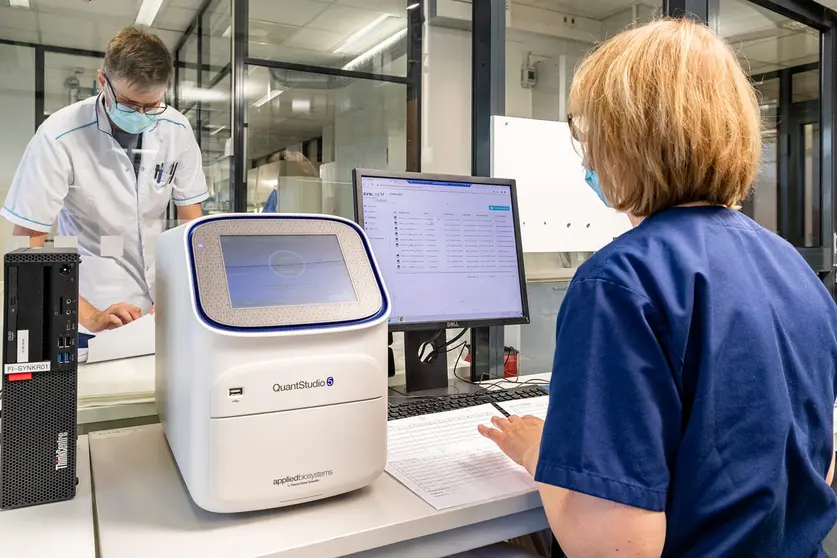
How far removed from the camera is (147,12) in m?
1.59

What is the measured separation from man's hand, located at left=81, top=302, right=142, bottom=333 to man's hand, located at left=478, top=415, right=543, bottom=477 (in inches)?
34.2

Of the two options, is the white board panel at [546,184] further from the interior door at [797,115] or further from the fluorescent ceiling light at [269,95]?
the fluorescent ceiling light at [269,95]

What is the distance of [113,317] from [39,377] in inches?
22.4

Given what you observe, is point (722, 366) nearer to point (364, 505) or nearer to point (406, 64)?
point (364, 505)

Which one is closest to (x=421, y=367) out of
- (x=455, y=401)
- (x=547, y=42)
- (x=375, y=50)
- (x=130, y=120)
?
(x=455, y=401)

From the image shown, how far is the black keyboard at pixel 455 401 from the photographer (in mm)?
1204

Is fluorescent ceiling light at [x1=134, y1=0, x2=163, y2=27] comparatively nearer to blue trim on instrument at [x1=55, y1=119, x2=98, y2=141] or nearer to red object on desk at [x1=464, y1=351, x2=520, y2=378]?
blue trim on instrument at [x1=55, y1=119, x2=98, y2=141]

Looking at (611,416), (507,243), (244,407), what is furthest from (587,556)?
(507,243)

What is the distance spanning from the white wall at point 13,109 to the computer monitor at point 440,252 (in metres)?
0.78

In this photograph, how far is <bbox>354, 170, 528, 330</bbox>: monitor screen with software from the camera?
1.29 meters

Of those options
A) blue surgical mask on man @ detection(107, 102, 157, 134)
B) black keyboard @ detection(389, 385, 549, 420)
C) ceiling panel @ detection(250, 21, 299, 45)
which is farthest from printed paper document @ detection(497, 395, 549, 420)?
ceiling panel @ detection(250, 21, 299, 45)

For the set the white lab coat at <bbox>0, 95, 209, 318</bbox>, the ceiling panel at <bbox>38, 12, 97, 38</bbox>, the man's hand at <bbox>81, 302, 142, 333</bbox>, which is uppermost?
the ceiling panel at <bbox>38, 12, 97, 38</bbox>

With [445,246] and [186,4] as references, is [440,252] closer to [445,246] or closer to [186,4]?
[445,246]

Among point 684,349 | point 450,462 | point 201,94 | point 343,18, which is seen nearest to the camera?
point 684,349
